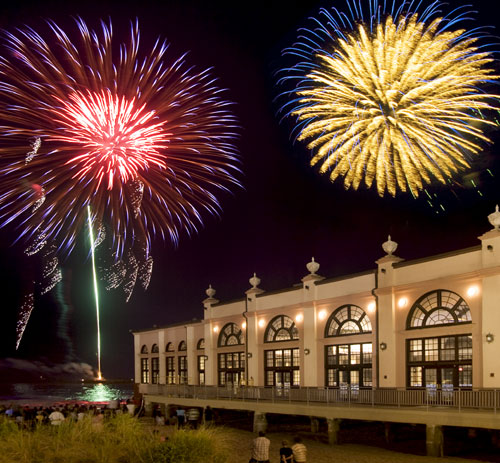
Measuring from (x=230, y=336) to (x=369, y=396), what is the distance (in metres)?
18.1

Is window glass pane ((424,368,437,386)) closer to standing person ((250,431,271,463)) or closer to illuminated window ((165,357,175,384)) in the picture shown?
standing person ((250,431,271,463))

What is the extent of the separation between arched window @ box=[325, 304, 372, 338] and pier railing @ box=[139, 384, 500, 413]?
4.05m

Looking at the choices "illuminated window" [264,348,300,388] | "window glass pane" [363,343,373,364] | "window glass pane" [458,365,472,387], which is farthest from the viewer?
"illuminated window" [264,348,300,388]

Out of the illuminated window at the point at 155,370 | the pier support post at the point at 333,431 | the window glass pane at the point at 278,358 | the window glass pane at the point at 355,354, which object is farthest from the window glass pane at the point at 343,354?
the illuminated window at the point at 155,370

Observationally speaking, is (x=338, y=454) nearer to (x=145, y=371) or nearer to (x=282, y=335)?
(x=282, y=335)

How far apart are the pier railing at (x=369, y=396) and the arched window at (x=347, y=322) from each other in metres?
4.05

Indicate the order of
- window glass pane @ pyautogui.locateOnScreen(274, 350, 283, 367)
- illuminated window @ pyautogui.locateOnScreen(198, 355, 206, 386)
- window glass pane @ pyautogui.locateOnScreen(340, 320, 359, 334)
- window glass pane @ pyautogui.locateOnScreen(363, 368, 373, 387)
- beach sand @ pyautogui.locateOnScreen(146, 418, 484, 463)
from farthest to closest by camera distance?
illuminated window @ pyautogui.locateOnScreen(198, 355, 206, 386), window glass pane @ pyautogui.locateOnScreen(274, 350, 283, 367), window glass pane @ pyautogui.locateOnScreen(340, 320, 359, 334), window glass pane @ pyautogui.locateOnScreen(363, 368, 373, 387), beach sand @ pyautogui.locateOnScreen(146, 418, 484, 463)

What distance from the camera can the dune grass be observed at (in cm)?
1817

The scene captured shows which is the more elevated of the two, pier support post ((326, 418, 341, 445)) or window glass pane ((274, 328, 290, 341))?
window glass pane ((274, 328, 290, 341))

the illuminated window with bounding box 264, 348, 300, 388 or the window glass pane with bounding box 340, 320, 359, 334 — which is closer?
the window glass pane with bounding box 340, 320, 359, 334

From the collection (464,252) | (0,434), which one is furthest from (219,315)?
(0,434)

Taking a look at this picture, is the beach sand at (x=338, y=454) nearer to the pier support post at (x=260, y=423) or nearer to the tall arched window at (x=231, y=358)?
the pier support post at (x=260, y=423)

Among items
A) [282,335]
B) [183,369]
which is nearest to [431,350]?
[282,335]

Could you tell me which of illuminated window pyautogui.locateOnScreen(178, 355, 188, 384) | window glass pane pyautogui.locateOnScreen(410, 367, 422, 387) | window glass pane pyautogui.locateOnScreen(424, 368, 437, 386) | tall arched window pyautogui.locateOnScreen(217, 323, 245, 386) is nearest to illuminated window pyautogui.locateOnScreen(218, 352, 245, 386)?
tall arched window pyautogui.locateOnScreen(217, 323, 245, 386)
